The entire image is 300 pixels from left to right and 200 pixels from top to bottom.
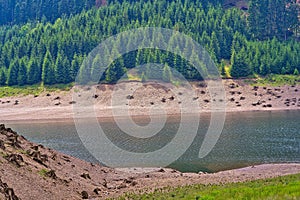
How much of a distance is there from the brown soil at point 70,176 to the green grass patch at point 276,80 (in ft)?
278

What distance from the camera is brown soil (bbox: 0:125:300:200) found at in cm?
3316

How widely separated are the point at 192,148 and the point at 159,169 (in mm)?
12958

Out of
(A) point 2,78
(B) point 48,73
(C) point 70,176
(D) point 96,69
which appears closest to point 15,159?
(C) point 70,176

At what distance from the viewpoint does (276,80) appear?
135000 mm

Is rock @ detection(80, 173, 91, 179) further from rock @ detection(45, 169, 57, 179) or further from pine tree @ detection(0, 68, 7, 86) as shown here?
pine tree @ detection(0, 68, 7, 86)

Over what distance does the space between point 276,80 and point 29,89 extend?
77.6 metres

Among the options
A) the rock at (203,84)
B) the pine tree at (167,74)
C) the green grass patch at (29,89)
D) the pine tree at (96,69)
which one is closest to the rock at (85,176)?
the pine tree at (167,74)

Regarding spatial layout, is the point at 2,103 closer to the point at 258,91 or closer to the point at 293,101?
the point at 258,91

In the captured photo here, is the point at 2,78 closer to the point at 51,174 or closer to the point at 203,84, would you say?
the point at 203,84

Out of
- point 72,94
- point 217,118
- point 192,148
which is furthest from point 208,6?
point 192,148

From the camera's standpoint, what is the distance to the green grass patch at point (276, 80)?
133 meters

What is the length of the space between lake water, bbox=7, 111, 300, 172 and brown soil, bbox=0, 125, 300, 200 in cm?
524

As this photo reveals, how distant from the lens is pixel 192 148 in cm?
6462

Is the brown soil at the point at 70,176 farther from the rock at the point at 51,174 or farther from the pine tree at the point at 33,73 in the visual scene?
the pine tree at the point at 33,73
